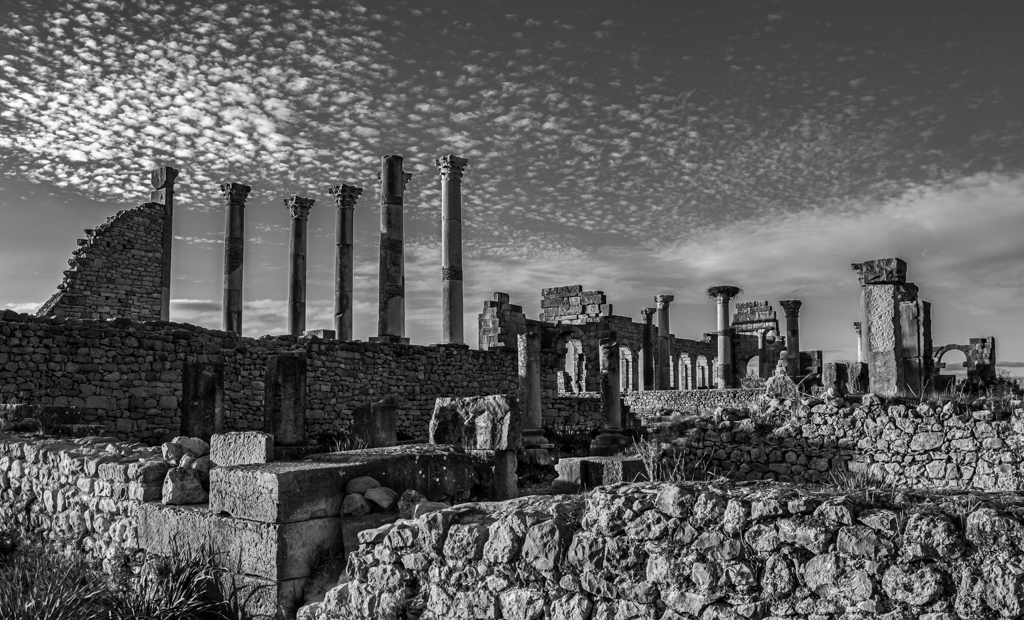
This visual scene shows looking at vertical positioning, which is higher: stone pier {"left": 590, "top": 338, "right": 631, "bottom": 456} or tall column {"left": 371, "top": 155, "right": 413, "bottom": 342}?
tall column {"left": 371, "top": 155, "right": 413, "bottom": 342}

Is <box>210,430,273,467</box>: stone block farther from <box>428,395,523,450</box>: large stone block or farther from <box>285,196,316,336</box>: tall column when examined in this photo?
<box>285,196,316,336</box>: tall column

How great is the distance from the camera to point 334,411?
63.9 ft

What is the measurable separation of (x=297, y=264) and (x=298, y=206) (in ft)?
6.31

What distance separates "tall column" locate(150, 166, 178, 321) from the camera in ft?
74.2

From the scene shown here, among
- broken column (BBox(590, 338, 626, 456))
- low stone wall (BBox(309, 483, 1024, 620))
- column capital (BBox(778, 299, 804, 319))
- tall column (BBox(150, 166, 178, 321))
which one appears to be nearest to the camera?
low stone wall (BBox(309, 483, 1024, 620))

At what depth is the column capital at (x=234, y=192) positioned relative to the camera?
79.5ft

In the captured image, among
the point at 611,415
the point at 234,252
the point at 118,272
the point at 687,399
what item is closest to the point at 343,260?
the point at 234,252

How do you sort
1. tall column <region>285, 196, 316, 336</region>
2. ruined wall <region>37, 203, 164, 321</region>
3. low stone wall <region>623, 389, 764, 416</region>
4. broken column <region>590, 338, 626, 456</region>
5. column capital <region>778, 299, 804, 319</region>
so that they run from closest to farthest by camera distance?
broken column <region>590, 338, 626, 456</region>, ruined wall <region>37, 203, 164, 321</region>, tall column <region>285, 196, 316, 336</region>, low stone wall <region>623, 389, 764, 416</region>, column capital <region>778, 299, 804, 319</region>

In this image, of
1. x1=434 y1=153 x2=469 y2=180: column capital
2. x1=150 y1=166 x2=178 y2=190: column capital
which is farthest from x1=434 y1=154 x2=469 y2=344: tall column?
x1=150 y1=166 x2=178 y2=190: column capital

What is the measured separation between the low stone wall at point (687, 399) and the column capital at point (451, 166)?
11.2 metres

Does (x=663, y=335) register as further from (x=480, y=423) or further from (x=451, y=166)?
(x=480, y=423)

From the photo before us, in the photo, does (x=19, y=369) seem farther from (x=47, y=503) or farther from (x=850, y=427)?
(x=850, y=427)

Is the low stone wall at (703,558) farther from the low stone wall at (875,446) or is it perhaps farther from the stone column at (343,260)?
the stone column at (343,260)

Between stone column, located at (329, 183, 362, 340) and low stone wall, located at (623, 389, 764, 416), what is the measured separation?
1134cm
